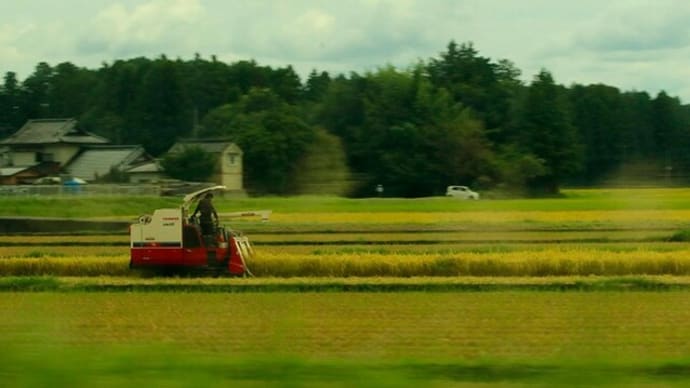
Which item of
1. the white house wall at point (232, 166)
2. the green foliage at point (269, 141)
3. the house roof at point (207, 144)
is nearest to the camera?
the green foliage at point (269, 141)

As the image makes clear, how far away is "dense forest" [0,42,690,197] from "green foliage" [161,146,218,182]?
1.33 meters

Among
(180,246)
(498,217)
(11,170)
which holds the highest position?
(11,170)

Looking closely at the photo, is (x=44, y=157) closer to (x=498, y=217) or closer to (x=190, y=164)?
(x=190, y=164)

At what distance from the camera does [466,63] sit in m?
51.7

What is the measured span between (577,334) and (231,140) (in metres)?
31.5

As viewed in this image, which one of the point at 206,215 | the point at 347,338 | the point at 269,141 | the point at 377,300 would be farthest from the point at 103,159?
the point at 347,338

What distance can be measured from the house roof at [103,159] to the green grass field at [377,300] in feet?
17.9

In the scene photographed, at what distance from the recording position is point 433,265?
2198cm

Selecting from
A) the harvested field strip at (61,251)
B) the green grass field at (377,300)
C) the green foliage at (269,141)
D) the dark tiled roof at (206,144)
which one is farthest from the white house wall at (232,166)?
the harvested field strip at (61,251)

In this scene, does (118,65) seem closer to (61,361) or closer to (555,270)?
(555,270)

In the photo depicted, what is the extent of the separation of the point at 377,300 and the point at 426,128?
76.8 ft

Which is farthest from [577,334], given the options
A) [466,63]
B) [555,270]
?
[466,63]

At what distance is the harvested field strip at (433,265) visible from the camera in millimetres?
21625

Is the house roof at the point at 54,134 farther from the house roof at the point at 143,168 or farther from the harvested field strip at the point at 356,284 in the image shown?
the harvested field strip at the point at 356,284
